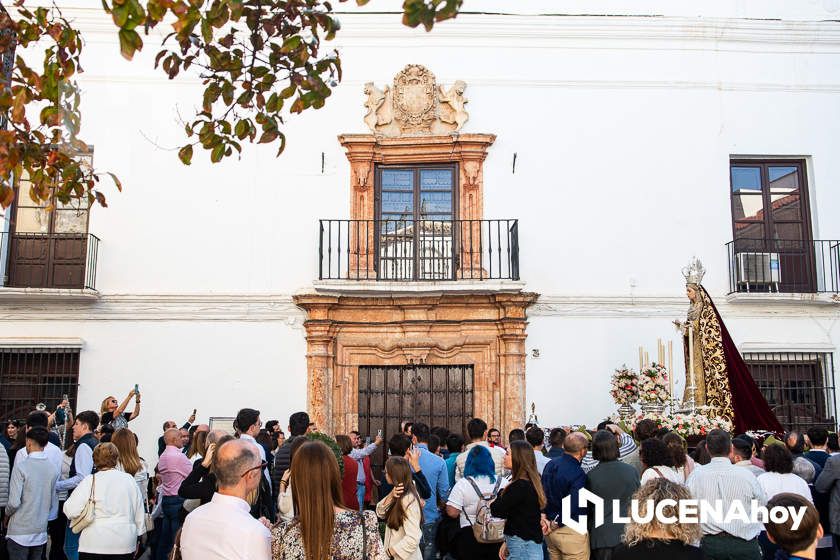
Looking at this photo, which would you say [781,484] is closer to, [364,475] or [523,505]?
[523,505]

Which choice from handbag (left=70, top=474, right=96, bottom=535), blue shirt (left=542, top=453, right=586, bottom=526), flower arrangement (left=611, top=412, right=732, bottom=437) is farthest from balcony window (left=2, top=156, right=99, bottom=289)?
blue shirt (left=542, top=453, right=586, bottom=526)

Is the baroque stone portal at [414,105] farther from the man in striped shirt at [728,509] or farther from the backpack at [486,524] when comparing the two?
the man in striped shirt at [728,509]

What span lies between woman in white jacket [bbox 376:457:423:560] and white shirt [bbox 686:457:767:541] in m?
1.56

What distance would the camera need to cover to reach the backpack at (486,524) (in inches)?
213

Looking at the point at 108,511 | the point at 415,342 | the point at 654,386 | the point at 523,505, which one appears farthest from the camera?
the point at 415,342

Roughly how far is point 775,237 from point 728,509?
7734mm

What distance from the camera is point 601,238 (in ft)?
37.6

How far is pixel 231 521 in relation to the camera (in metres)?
3.25

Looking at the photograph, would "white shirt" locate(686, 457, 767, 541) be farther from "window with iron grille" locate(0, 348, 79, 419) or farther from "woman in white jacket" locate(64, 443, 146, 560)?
"window with iron grille" locate(0, 348, 79, 419)

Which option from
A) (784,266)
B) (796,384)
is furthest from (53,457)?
(784,266)

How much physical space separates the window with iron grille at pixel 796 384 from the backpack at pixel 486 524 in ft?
22.5

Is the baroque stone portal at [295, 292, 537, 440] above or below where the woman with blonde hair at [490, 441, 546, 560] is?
above

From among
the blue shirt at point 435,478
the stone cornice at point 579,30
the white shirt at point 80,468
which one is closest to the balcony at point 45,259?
the stone cornice at point 579,30

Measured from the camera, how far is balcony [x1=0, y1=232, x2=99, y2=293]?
11344 millimetres
